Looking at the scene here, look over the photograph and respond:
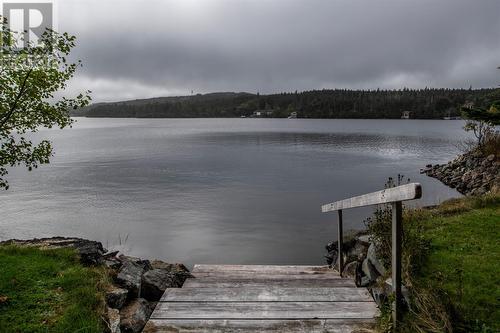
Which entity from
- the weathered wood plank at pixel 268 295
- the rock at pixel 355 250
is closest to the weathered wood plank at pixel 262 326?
the weathered wood plank at pixel 268 295

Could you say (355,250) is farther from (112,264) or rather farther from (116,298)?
(116,298)

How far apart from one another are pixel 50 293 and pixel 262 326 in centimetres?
343

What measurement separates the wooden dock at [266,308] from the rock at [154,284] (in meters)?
0.60

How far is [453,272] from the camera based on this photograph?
6.11m

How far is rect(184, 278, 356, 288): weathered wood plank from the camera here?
568 cm

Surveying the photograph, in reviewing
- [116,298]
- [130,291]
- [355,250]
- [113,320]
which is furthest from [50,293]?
[355,250]

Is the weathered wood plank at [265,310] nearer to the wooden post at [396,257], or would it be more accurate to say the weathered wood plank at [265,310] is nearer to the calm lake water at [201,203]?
the wooden post at [396,257]

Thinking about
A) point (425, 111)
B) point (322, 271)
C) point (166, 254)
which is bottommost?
point (166, 254)

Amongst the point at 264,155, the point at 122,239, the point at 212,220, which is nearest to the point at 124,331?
the point at 122,239

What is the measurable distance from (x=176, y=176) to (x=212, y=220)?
14717 millimetres

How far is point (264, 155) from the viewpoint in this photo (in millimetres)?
49844

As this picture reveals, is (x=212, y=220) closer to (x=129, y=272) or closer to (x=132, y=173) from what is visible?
(x=129, y=272)

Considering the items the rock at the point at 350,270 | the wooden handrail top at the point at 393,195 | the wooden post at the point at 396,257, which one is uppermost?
the wooden handrail top at the point at 393,195

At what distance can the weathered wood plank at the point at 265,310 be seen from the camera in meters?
4.50
